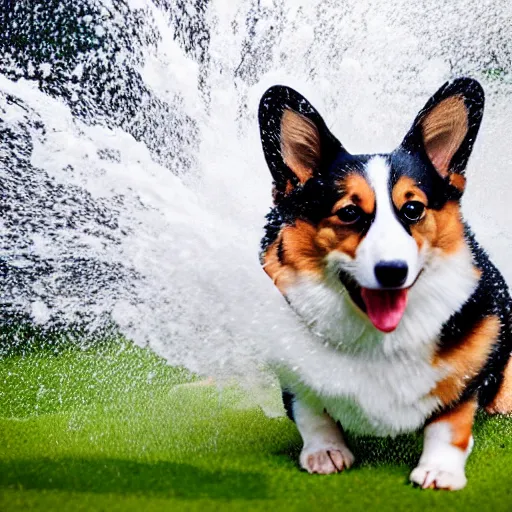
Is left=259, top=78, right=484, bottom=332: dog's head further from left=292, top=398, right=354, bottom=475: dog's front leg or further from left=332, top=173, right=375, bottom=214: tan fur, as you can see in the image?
left=292, top=398, right=354, bottom=475: dog's front leg

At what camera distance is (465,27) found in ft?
9.26

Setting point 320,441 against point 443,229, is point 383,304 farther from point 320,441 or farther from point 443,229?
point 320,441

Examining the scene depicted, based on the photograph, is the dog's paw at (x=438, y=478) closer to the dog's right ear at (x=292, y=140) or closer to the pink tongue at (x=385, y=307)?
the pink tongue at (x=385, y=307)

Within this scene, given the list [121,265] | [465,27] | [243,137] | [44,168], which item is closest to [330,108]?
[243,137]

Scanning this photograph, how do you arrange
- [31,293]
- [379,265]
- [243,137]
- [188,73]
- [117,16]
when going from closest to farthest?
[379,265]
[243,137]
[188,73]
[117,16]
[31,293]

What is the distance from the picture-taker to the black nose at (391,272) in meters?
1.53

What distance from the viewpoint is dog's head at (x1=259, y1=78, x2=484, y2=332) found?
158 cm

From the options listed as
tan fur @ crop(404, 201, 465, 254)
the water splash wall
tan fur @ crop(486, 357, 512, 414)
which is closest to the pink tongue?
tan fur @ crop(404, 201, 465, 254)

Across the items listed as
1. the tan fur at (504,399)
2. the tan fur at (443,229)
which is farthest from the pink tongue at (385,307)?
the tan fur at (504,399)

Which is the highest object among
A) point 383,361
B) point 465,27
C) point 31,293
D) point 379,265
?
point 465,27

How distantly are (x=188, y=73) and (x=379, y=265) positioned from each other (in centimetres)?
142

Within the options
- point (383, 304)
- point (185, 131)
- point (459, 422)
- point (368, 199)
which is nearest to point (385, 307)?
point (383, 304)

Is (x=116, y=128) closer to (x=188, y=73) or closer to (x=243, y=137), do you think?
(x=188, y=73)

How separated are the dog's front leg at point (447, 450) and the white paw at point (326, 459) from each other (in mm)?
178
